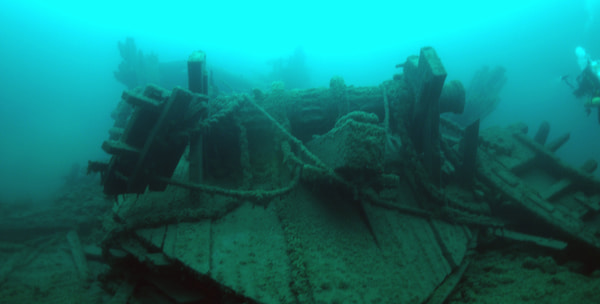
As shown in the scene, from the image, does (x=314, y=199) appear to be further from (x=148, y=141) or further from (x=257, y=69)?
(x=257, y=69)

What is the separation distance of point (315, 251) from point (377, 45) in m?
68.8

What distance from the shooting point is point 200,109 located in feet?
9.52

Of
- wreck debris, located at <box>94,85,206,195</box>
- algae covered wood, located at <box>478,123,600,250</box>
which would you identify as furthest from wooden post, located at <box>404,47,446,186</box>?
wreck debris, located at <box>94,85,206,195</box>

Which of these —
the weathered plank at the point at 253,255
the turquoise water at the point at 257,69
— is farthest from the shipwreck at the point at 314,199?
the turquoise water at the point at 257,69

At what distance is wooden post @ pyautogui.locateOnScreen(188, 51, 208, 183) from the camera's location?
10.2ft

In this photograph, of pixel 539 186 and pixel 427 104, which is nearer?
pixel 427 104

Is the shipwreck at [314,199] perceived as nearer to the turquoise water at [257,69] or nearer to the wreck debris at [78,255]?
the wreck debris at [78,255]

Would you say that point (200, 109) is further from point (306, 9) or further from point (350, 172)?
point (306, 9)

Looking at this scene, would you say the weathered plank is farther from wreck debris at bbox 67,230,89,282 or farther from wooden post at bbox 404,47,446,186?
wreck debris at bbox 67,230,89,282

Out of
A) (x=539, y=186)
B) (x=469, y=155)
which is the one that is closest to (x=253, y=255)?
(x=469, y=155)

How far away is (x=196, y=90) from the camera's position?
11.1ft

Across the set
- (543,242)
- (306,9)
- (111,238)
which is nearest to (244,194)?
(111,238)

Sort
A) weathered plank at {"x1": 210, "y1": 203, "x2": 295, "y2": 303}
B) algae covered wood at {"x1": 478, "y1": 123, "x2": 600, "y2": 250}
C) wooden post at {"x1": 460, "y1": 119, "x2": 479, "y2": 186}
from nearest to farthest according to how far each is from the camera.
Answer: weathered plank at {"x1": 210, "y1": 203, "x2": 295, "y2": 303} → algae covered wood at {"x1": 478, "y1": 123, "x2": 600, "y2": 250} → wooden post at {"x1": 460, "y1": 119, "x2": 479, "y2": 186}

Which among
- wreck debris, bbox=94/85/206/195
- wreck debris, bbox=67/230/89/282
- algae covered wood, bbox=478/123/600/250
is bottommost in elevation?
wreck debris, bbox=67/230/89/282
